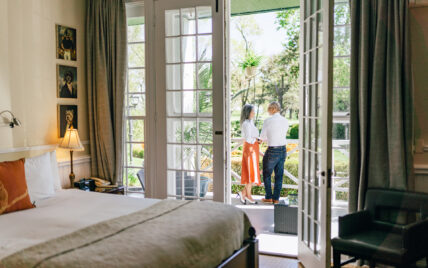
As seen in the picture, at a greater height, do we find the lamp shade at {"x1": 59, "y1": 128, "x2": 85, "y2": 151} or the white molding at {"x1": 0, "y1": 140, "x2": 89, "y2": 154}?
the lamp shade at {"x1": 59, "y1": 128, "x2": 85, "y2": 151}

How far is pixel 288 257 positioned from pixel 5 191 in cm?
266

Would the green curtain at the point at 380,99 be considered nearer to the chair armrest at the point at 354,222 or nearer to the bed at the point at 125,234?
the chair armrest at the point at 354,222

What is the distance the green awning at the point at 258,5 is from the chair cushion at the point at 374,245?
441 centimetres

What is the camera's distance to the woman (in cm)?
595

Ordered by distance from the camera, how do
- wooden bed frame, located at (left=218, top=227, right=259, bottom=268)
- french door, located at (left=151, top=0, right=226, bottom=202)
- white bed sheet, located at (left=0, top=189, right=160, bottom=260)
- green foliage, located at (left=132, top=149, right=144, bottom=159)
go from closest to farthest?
white bed sheet, located at (left=0, top=189, right=160, bottom=260) → wooden bed frame, located at (left=218, top=227, right=259, bottom=268) → french door, located at (left=151, top=0, right=226, bottom=202) → green foliage, located at (left=132, top=149, right=144, bottom=159)

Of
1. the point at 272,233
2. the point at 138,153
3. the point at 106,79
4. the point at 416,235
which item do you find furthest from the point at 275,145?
the point at 416,235

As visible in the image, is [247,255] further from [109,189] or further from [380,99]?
[109,189]

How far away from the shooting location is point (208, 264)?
7.66 feet

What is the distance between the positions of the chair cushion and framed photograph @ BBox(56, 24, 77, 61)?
3.45 meters

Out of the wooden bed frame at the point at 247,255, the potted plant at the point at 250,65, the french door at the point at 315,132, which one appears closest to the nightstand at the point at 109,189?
the wooden bed frame at the point at 247,255

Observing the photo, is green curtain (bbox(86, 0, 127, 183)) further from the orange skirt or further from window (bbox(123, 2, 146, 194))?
the orange skirt

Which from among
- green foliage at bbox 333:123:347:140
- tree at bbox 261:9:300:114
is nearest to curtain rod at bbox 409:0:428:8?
green foliage at bbox 333:123:347:140

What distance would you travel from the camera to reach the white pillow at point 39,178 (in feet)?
10.4

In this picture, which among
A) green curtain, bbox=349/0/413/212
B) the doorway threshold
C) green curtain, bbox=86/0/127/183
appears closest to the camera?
green curtain, bbox=349/0/413/212
